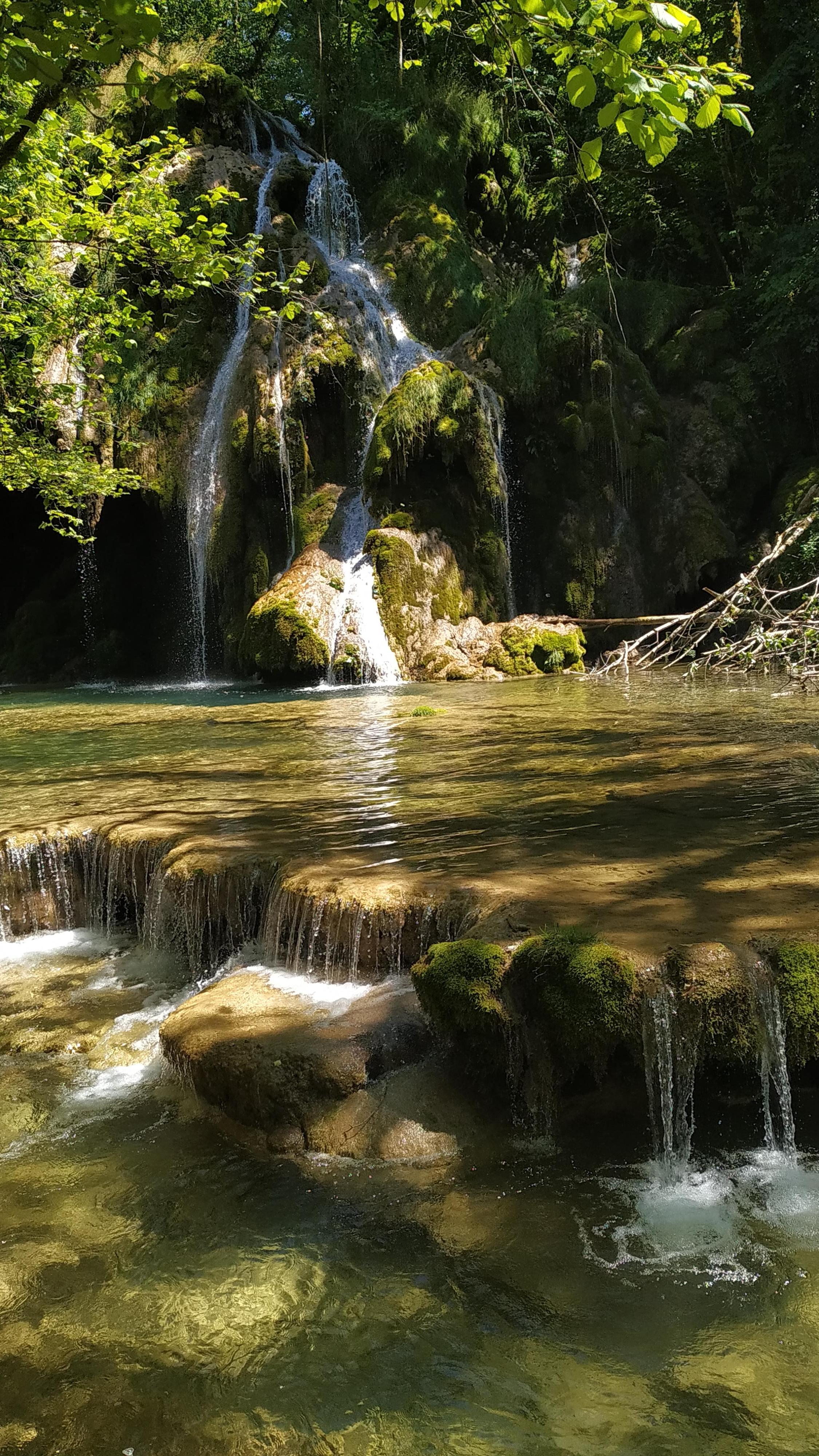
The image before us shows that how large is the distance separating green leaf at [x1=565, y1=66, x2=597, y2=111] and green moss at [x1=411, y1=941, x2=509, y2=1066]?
2945 mm

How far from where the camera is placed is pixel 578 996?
3.41 metres

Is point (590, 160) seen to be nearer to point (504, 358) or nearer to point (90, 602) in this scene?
point (504, 358)

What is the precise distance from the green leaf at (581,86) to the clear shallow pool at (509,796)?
2.92m

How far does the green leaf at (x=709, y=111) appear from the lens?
114 inches

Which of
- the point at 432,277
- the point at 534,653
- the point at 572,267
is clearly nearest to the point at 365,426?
the point at 432,277

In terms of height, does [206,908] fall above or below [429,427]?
below

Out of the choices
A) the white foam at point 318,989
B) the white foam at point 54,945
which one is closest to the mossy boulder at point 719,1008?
the white foam at point 318,989

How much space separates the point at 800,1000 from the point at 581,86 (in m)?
3.15

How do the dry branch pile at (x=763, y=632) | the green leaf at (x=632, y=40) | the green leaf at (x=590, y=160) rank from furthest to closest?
the dry branch pile at (x=763, y=632)
the green leaf at (x=590, y=160)
the green leaf at (x=632, y=40)

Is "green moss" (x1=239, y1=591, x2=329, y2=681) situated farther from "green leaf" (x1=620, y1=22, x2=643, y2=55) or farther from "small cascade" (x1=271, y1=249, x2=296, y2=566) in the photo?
"green leaf" (x1=620, y1=22, x2=643, y2=55)

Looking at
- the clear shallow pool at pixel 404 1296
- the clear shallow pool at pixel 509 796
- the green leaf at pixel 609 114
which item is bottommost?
the clear shallow pool at pixel 404 1296

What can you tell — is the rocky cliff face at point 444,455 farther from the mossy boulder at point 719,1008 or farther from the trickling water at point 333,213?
the mossy boulder at point 719,1008

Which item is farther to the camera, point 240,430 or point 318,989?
point 240,430

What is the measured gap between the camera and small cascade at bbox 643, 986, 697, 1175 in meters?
3.35
